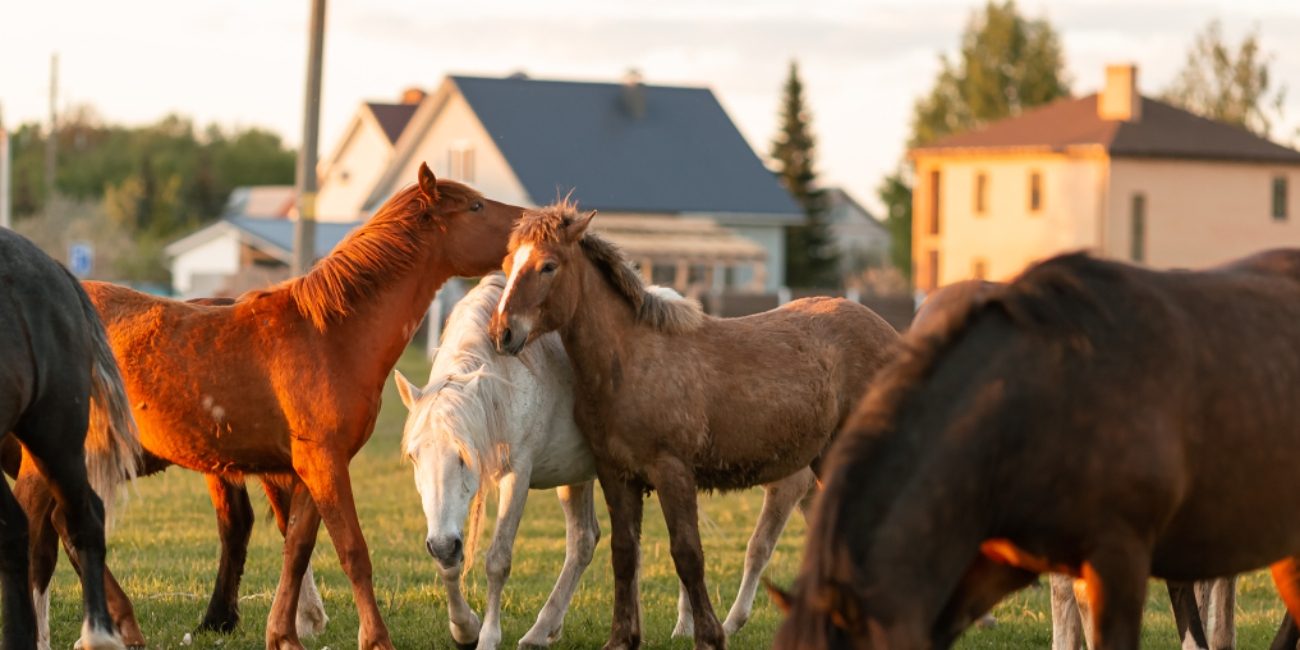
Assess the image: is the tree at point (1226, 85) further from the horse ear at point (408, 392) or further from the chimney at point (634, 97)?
the horse ear at point (408, 392)

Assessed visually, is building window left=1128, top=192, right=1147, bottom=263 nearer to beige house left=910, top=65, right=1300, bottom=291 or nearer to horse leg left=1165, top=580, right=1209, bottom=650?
→ beige house left=910, top=65, right=1300, bottom=291

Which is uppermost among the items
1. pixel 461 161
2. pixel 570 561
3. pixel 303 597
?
pixel 461 161

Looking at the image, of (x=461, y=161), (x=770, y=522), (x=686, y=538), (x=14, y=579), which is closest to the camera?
(x=14, y=579)

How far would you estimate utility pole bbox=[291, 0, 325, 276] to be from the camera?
17.1 meters

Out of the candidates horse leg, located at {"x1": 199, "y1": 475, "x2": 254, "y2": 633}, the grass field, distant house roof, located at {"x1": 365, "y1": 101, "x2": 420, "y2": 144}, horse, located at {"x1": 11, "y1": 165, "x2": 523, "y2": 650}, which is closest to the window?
distant house roof, located at {"x1": 365, "y1": 101, "x2": 420, "y2": 144}

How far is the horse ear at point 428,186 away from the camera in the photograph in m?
7.35

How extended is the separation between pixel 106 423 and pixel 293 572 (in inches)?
42.9

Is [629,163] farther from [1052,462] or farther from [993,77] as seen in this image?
[1052,462]

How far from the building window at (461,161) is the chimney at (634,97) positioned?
5.19 m

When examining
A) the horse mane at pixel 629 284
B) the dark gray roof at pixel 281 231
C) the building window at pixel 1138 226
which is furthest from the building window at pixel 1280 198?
the horse mane at pixel 629 284

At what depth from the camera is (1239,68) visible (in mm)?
64875

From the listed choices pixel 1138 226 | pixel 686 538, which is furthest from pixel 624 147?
pixel 686 538

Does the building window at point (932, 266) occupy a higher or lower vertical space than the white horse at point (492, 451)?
higher

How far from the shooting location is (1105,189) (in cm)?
5391
